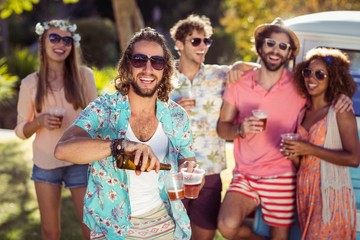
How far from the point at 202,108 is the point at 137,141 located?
4.90ft

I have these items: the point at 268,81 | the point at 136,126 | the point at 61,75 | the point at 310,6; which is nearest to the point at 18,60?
the point at 310,6

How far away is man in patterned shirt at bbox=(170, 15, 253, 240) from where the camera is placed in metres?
4.58

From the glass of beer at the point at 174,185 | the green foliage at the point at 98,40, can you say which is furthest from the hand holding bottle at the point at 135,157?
the green foliage at the point at 98,40

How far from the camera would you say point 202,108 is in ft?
15.0

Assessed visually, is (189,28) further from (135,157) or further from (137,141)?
(135,157)

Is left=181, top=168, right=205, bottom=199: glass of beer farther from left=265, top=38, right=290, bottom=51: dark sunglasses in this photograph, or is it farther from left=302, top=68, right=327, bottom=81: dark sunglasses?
left=265, top=38, right=290, bottom=51: dark sunglasses

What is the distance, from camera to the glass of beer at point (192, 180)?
3.11 meters

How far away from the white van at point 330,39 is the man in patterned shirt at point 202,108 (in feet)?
1.35

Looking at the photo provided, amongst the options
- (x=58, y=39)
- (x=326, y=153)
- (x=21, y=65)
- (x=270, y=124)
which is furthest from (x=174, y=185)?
(x=21, y=65)

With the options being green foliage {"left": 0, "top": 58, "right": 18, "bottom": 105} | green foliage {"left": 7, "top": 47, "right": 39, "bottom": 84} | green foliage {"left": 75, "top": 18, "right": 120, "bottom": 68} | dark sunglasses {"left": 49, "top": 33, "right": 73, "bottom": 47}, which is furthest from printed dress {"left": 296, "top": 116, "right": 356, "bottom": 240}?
green foliage {"left": 75, "top": 18, "right": 120, "bottom": 68}

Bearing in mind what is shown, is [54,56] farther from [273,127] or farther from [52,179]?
[273,127]

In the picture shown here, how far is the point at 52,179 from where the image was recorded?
4.40 metres

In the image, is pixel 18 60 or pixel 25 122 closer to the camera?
pixel 25 122

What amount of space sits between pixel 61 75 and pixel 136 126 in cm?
156
